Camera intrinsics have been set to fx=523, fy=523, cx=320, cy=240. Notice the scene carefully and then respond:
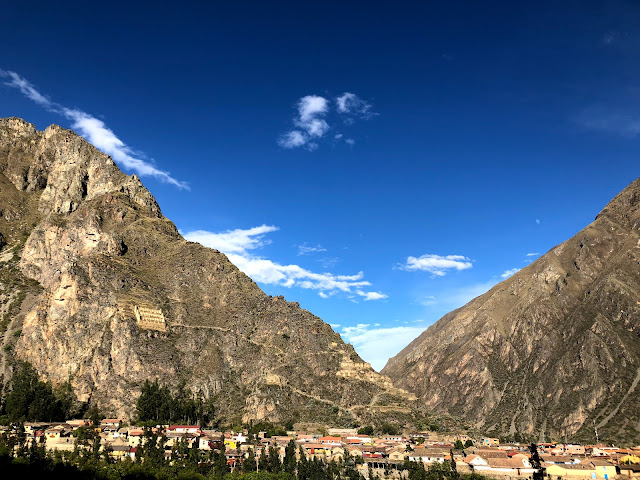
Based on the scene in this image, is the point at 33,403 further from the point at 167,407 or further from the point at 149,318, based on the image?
the point at 149,318

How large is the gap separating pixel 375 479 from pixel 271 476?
Answer: 27774 millimetres

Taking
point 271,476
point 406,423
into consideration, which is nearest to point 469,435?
point 406,423

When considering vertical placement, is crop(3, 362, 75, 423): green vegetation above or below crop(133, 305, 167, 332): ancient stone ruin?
below

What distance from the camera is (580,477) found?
12719cm

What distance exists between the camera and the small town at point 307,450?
123250 mm

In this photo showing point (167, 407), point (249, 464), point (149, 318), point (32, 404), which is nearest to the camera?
point (249, 464)

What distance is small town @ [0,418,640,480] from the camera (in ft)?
404

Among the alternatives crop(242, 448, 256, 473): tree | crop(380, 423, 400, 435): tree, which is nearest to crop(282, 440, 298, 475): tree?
crop(242, 448, 256, 473): tree

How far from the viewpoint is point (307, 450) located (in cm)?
13800

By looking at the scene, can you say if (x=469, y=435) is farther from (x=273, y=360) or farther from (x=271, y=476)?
(x=271, y=476)

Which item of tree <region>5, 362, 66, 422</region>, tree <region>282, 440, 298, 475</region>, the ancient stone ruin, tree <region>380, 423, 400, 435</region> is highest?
the ancient stone ruin

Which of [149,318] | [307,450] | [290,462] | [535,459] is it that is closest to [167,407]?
[149,318]

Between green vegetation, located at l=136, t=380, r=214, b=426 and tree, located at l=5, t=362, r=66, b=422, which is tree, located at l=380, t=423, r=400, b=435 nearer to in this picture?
green vegetation, located at l=136, t=380, r=214, b=426

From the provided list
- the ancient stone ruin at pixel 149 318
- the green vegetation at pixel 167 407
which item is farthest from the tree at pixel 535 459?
the ancient stone ruin at pixel 149 318
